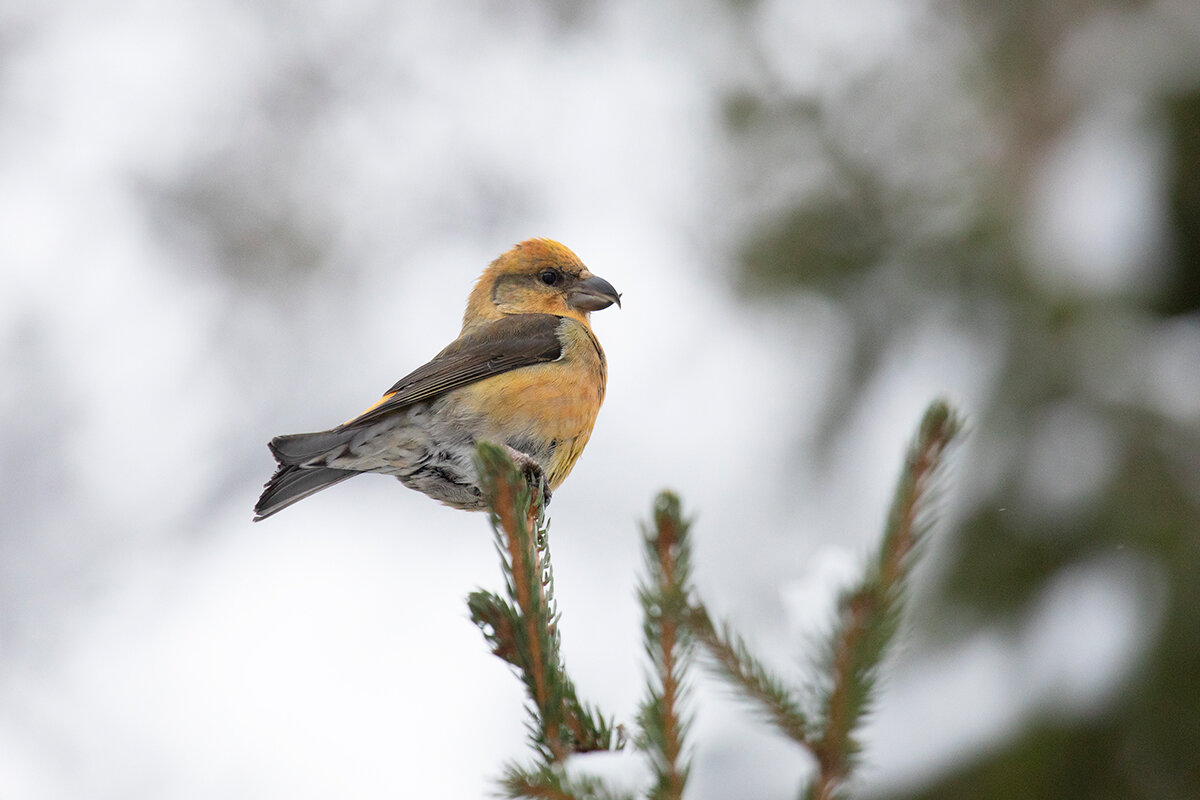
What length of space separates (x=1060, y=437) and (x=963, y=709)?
120cm

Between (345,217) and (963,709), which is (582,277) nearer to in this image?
(963,709)

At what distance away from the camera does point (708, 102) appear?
22.7 ft

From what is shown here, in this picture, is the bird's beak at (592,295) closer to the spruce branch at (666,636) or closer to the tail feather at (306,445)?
the tail feather at (306,445)

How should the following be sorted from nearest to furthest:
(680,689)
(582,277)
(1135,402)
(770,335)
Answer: (680,689) → (1135,402) → (582,277) → (770,335)

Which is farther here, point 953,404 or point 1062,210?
point 1062,210

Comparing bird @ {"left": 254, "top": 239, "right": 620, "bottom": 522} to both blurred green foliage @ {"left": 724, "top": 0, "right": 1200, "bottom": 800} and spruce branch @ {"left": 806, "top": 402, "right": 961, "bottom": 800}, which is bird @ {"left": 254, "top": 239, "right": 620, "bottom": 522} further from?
spruce branch @ {"left": 806, "top": 402, "right": 961, "bottom": 800}

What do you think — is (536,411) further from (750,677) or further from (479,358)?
(750,677)

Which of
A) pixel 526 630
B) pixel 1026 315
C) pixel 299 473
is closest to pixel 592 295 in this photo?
pixel 299 473

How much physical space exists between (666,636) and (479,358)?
105 inches

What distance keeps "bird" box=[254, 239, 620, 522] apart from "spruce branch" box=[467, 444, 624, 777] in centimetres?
141

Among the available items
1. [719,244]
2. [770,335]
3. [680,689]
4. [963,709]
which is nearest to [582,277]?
[770,335]

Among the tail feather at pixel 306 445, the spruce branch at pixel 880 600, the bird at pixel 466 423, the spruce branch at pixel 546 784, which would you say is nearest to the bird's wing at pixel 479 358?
the bird at pixel 466 423

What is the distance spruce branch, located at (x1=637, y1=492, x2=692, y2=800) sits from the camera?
1370mm

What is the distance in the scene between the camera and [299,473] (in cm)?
363
